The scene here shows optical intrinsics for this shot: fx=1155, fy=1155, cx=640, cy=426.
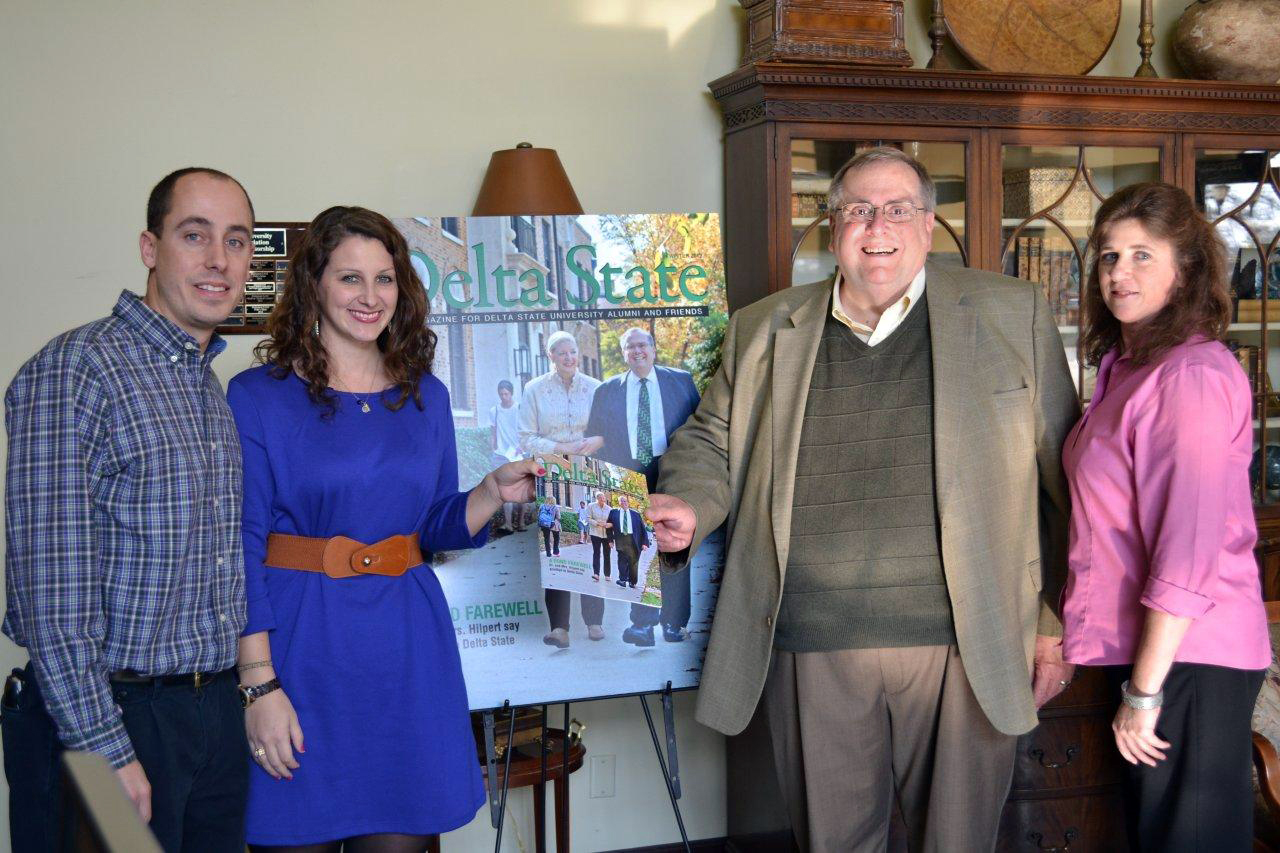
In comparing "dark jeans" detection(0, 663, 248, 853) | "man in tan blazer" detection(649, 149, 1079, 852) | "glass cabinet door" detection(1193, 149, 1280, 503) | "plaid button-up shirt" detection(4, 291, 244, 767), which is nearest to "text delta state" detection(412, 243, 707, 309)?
"man in tan blazer" detection(649, 149, 1079, 852)

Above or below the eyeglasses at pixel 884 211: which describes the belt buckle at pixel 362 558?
below

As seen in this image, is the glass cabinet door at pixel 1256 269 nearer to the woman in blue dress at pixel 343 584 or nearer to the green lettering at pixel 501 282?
the green lettering at pixel 501 282

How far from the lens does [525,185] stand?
2.89 m

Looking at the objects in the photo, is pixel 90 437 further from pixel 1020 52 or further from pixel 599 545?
pixel 1020 52

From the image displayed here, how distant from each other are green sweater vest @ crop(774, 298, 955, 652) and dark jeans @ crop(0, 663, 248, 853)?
1.00 meters

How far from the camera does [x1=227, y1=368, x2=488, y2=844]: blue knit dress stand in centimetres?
183

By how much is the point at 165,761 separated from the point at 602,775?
1.87m

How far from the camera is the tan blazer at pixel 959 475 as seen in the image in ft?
6.77

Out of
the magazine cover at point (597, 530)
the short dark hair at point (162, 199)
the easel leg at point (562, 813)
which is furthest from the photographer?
the easel leg at point (562, 813)

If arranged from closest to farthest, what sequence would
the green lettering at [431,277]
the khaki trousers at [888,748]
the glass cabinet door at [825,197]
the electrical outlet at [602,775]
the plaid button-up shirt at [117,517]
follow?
the plaid button-up shirt at [117,517] → the khaki trousers at [888,748] → the green lettering at [431,277] → the glass cabinet door at [825,197] → the electrical outlet at [602,775]

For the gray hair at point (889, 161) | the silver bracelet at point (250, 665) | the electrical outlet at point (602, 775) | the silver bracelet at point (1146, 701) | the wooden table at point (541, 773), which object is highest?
the gray hair at point (889, 161)

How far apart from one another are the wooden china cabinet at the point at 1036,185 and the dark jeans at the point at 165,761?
1644mm

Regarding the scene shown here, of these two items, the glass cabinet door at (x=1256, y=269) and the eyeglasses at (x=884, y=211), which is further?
the glass cabinet door at (x=1256, y=269)

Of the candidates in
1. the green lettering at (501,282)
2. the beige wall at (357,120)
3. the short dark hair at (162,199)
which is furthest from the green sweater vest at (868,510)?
the beige wall at (357,120)
